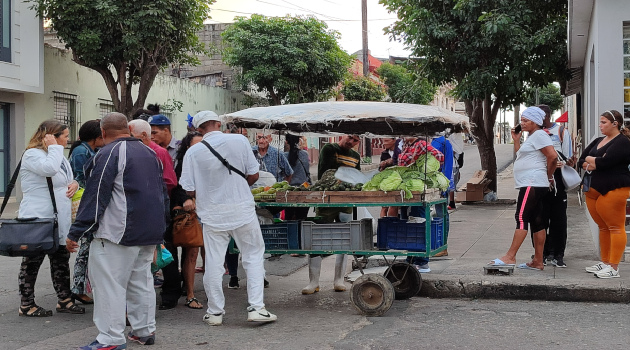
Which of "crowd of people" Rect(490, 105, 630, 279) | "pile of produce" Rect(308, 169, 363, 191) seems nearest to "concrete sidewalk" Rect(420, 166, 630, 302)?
"crowd of people" Rect(490, 105, 630, 279)

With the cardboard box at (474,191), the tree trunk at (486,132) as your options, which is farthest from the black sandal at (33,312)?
the tree trunk at (486,132)

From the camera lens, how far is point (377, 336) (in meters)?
5.72

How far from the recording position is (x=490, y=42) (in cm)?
1495

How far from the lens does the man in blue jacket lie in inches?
199

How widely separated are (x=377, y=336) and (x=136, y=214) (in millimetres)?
2117

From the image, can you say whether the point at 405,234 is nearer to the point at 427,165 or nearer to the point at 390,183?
the point at 390,183

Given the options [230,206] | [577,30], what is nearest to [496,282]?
[230,206]

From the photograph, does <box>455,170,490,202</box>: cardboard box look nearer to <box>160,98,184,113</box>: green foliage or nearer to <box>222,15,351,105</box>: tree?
<box>160,98,184,113</box>: green foliage

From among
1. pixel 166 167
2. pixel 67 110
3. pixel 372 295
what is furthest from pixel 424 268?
pixel 67 110

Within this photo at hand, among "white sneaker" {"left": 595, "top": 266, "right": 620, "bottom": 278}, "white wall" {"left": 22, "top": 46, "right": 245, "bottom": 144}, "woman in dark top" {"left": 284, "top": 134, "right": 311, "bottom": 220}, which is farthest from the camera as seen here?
"white wall" {"left": 22, "top": 46, "right": 245, "bottom": 144}

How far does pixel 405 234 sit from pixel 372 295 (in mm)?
712

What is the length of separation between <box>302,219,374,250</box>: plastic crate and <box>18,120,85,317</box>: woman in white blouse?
85.3 inches

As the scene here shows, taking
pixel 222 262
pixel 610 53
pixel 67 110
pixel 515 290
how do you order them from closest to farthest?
pixel 222 262
pixel 515 290
pixel 610 53
pixel 67 110

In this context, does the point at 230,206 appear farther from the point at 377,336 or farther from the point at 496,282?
the point at 496,282
